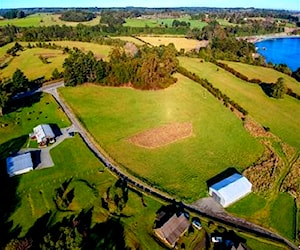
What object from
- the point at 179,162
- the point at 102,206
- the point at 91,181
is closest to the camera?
the point at 102,206

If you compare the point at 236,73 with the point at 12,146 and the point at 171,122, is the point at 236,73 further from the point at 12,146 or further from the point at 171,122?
the point at 12,146

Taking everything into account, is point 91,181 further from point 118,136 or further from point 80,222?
point 118,136

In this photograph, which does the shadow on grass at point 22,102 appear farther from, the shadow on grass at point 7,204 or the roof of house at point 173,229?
the roof of house at point 173,229

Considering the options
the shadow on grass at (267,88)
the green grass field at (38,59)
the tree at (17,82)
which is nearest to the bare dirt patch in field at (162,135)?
the shadow on grass at (267,88)

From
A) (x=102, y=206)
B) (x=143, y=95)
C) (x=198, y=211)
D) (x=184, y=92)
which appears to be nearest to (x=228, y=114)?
(x=184, y=92)

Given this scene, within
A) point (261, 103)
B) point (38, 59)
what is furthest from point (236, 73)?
point (38, 59)

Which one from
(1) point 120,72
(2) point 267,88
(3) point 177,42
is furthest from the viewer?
(3) point 177,42
